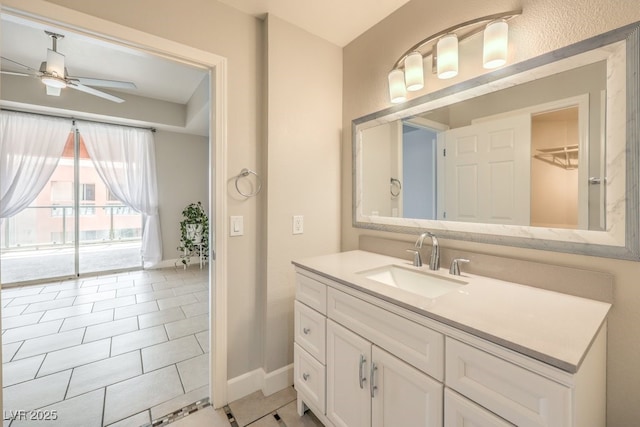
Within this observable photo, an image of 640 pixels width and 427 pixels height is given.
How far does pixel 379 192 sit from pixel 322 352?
106cm

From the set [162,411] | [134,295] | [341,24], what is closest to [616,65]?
[341,24]

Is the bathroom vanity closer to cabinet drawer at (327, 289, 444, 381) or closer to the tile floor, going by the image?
cabinet drawer at (327, 289, 444, 381)

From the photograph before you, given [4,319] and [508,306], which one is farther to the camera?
[4,319]

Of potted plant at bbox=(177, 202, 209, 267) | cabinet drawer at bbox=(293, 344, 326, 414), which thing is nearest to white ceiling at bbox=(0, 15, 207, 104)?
potted plant at bbox=(177, 202, 209, 267)

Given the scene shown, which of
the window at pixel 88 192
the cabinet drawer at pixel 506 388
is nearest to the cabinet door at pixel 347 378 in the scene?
Answer: the cabinet drawer at pixel 506 388

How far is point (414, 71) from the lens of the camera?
4.86 feet

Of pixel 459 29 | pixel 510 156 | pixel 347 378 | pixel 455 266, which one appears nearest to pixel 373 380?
pixel 347 378

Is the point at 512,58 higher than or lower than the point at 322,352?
higher

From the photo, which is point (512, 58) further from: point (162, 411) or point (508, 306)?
point (162, 411)

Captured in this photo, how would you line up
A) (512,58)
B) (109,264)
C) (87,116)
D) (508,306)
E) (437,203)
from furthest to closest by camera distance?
(109,264) → (87,116) → (437,203) → (512,58) → (508,306)

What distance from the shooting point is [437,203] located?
1525 mm

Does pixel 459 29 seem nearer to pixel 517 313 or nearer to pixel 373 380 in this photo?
pixel 517 313

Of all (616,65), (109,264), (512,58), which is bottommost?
(109,264)

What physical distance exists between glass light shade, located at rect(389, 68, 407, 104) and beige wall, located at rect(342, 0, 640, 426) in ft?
0.29
